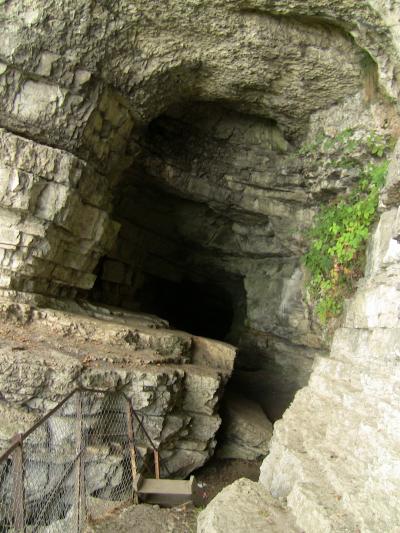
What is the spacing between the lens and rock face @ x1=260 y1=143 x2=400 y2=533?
3.11 metres

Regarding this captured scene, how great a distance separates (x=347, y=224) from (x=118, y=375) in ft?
14.5

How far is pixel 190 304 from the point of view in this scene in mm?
16797

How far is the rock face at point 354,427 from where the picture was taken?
3.11m

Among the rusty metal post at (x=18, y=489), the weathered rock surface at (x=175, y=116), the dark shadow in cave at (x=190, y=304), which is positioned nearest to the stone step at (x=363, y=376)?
the rusty metal post at (x=18, y=489)

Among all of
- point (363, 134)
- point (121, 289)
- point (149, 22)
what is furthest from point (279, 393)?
point (149, 22)

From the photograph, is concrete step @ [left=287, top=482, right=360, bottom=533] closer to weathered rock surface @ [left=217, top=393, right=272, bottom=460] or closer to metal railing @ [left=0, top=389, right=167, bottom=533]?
metal railing @ [left=0, top=389, right=167, bottom=533]

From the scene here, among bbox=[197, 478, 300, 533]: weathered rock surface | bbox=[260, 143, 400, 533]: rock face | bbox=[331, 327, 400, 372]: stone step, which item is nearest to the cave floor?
bbox=[197, 478, 300, 533]: weathered rock surface

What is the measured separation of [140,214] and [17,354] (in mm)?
6497

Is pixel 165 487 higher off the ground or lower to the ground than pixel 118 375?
lower

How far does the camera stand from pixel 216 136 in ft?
32.6

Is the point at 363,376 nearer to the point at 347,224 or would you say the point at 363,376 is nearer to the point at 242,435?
the point at 347,224

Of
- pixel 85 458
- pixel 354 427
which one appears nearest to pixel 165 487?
pixel 85 458

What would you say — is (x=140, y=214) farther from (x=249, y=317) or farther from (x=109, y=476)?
(x=109, y=476)

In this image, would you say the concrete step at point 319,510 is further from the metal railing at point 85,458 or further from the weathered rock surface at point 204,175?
the metal railing at point 85,458
